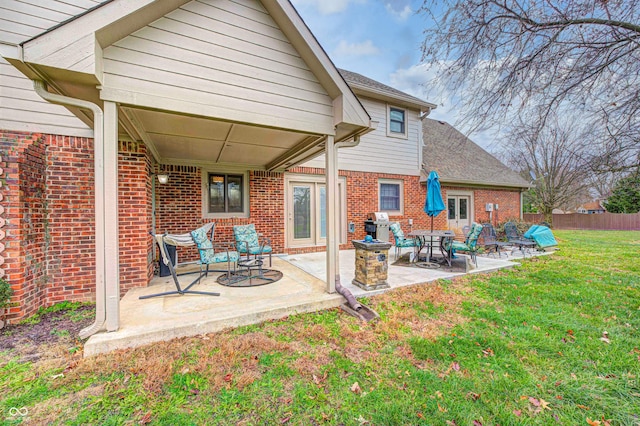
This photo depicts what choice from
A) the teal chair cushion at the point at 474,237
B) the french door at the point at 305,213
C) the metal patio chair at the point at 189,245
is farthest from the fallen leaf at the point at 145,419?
the teal chair cushion at the point at 474,237

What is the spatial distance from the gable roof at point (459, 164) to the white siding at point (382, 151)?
83 cm

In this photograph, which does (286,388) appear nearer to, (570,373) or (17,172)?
(570,373)

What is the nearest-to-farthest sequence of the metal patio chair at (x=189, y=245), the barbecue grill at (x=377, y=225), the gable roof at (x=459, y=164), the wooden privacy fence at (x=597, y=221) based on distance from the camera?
the metal patio chair at (x=189, y=245), the barbecue grill at (x=377, y=225), the gable roof at (x=459, y=164), the wooden privacy fence at (x=597, y=221)

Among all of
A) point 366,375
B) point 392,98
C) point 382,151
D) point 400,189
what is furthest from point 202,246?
point 392,98

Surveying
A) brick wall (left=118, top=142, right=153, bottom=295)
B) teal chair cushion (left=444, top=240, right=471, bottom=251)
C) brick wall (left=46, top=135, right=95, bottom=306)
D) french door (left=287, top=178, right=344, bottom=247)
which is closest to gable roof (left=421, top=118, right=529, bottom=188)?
teal chair cushion (left=444, top=240, right=471, bottom=251)

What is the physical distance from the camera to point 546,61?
3.74 meters

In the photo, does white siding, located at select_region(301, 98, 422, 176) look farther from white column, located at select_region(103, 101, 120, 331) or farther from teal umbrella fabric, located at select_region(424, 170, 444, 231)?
white column, located at select_region(103, 101, 120, 331)

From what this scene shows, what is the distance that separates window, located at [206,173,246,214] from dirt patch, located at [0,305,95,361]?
3.32 metres

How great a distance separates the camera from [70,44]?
241 centimetres

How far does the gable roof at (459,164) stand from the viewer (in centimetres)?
1004

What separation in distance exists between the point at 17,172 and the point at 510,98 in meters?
6.89

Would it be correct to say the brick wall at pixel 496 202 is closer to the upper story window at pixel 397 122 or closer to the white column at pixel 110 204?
the upper story window at pixel 397 122

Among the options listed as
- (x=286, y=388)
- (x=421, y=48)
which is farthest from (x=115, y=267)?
(x=421, y=48)

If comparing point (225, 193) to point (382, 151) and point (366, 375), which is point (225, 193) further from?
point (366, 375)
